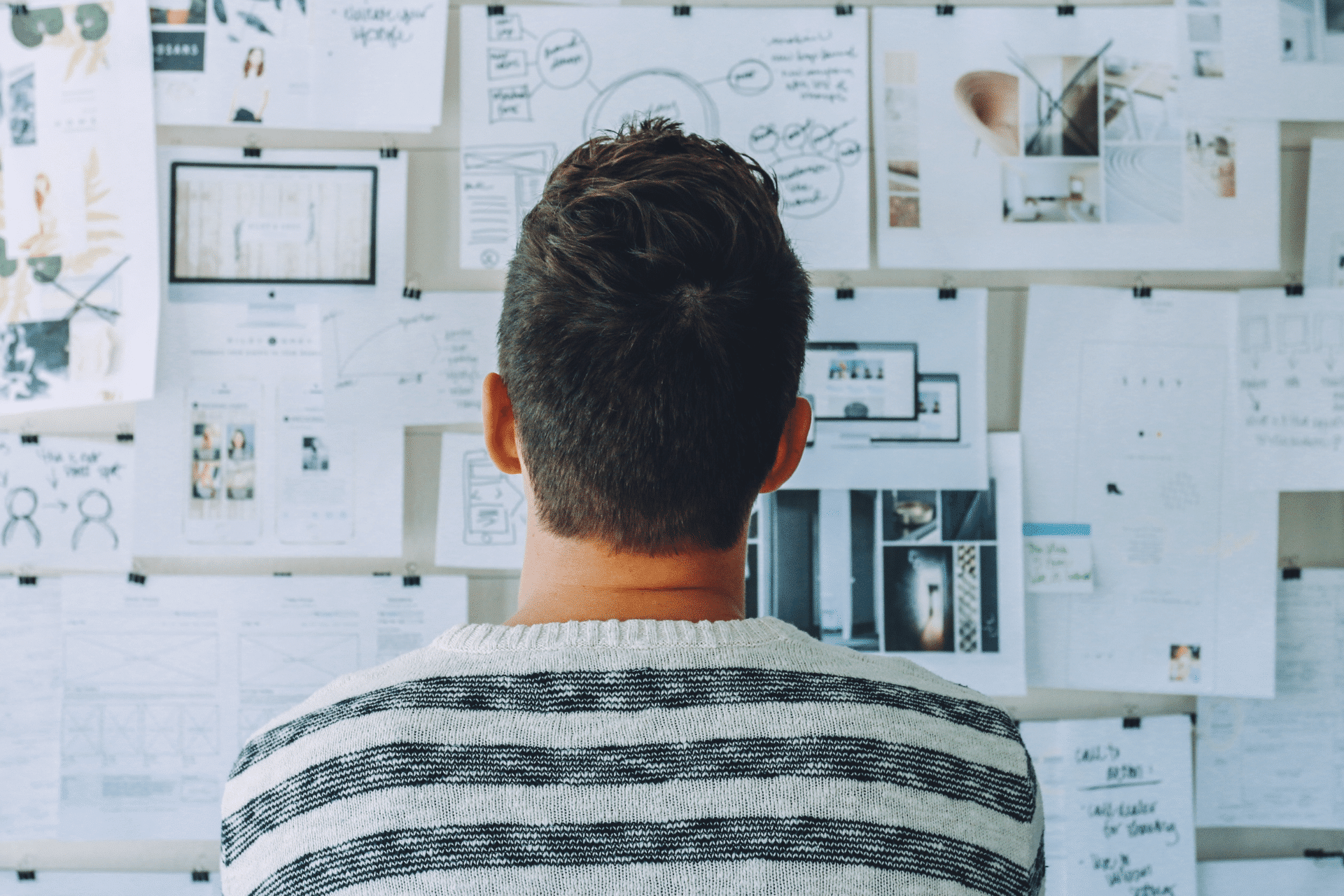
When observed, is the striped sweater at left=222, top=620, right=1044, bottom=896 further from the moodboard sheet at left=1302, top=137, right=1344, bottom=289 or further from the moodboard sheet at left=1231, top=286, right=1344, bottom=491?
the moodboard sheet at left=1302, top=137, right=1344, bottom=289

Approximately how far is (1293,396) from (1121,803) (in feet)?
1.77

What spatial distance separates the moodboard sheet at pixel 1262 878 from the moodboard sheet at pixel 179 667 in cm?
99

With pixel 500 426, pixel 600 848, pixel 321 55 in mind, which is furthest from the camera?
pixel 321 55

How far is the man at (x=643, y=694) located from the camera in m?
0.44

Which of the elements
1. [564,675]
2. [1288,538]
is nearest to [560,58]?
[564,675]

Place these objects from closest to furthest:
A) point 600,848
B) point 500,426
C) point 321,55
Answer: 1. point 600,848
2. point 500,426
3. point 321,55

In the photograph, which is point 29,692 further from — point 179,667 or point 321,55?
point 321,55

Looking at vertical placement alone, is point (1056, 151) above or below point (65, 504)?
above

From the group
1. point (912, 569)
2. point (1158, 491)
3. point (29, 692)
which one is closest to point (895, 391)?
point (912, 569)

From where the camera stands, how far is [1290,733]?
1109 millimetres

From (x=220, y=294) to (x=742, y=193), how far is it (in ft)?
2.55

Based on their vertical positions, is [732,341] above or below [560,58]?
below

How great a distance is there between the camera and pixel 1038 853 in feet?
1.75

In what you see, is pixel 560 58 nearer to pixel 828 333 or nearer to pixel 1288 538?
pixel 828 333
